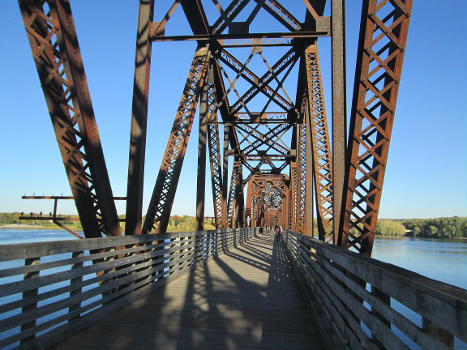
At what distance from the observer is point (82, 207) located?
15.2 feet

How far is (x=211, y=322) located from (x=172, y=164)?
4.28 meters

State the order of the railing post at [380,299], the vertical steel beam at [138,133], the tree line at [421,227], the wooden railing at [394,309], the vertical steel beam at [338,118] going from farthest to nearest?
the tree line at [421,227] → the vertical steel beam at [138,133] → the vertical steel beam at [338,118] → the railing post at [380,299] → the wooden railing at [394,309]

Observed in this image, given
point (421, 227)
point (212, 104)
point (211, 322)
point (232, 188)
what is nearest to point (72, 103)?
point (211, 322)

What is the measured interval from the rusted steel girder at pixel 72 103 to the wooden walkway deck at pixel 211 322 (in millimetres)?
1529

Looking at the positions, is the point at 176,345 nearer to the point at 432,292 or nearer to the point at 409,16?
the point at 432,292

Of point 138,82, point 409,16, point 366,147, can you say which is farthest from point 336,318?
point 138,82

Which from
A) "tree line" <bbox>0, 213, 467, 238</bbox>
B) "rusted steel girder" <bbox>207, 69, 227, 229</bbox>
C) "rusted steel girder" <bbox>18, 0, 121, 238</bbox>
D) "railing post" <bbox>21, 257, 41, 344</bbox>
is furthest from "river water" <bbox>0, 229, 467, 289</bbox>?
"tree line" <bbox>0, 213, 467, 238</bbox>

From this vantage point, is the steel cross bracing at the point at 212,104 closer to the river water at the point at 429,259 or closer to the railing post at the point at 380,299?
the railing post at the point at 380,299

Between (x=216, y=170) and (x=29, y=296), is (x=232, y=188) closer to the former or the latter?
(x=216, y=170)

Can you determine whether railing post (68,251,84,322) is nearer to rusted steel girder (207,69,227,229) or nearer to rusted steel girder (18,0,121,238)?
rusted steel girder (18,0,121,238)

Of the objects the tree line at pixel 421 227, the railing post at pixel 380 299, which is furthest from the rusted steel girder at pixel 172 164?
the tree line at pixel 421 227

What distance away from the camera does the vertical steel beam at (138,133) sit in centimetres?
619

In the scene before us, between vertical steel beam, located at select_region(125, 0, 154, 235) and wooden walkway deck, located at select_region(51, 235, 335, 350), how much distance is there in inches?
59.6

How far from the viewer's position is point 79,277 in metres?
3.66
